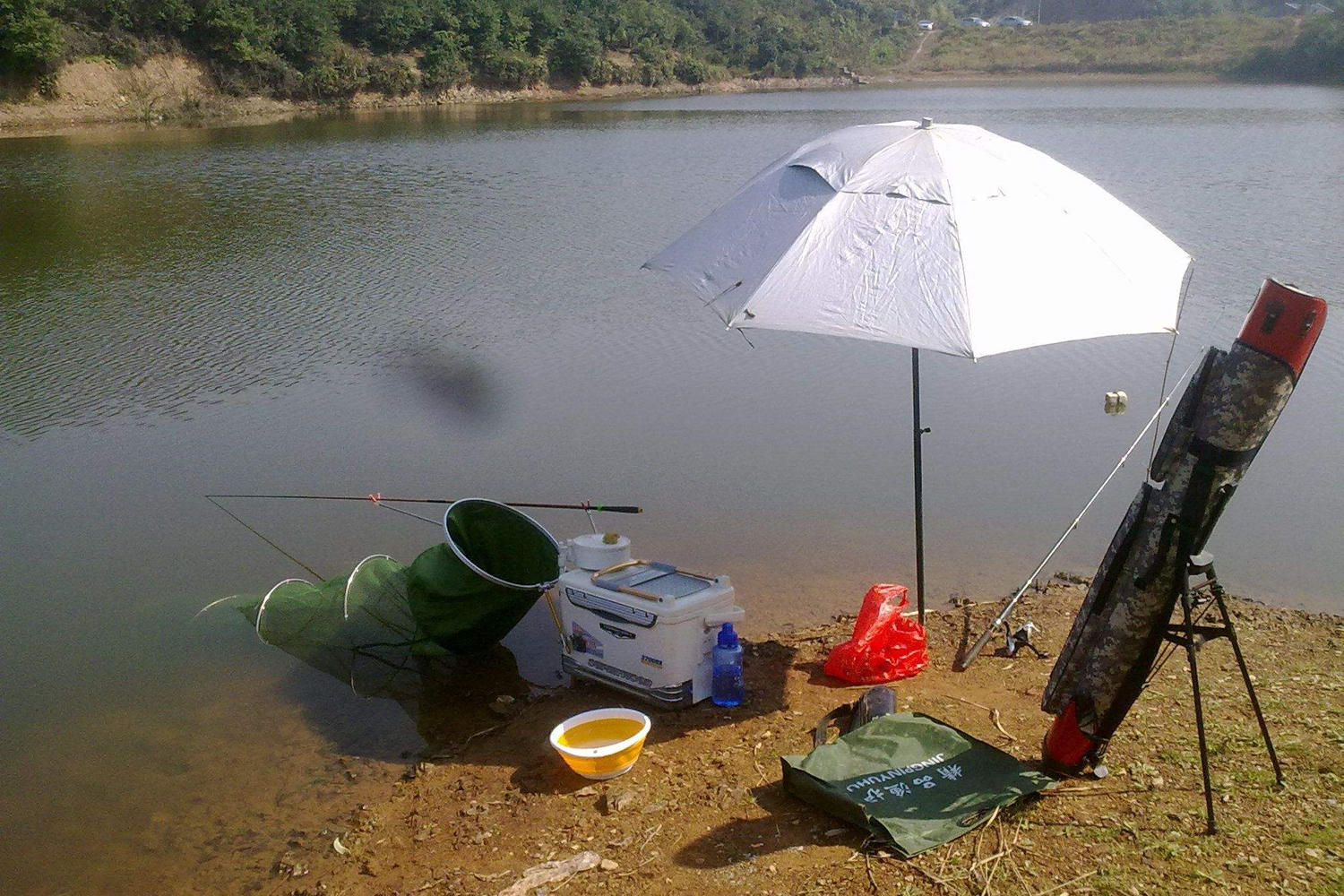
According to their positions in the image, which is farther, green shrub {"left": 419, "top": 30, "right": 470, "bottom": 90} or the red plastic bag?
green shrub {"left": 419, "top": 30, "right": 470, "bottom": 90}

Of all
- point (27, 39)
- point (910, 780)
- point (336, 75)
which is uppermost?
point (27, 39)

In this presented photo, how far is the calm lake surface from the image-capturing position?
5531 mm

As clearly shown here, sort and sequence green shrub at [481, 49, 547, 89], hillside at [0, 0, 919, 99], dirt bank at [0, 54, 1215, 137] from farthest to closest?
green shrub at [481, 49, 547, 89] → hillside at [0, 0, 919, 99] → dirt bank at [0, 54, 1215, 137]

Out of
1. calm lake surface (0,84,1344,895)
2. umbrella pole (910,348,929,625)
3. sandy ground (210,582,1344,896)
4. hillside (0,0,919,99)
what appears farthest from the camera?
hillside (0,0,919,99)

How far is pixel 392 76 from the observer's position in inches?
1845

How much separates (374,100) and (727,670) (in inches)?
1792

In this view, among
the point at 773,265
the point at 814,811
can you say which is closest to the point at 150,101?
the point at 773,265

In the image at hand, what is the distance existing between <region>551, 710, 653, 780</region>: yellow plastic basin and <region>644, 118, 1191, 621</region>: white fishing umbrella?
1707mm

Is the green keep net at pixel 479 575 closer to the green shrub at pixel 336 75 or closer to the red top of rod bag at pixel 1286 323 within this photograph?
the red top of rod bag at pixel 1286 323

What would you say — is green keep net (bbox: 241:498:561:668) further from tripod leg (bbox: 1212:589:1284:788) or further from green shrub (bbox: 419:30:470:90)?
green shrub (bbox: 419:30:470:90)

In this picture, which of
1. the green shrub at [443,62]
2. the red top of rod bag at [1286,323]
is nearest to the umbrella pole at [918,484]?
the red top of rod bag at [1286,323]

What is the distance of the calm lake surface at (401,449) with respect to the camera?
553 centimetres

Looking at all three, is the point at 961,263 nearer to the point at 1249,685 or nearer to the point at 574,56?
the point at 1249,685

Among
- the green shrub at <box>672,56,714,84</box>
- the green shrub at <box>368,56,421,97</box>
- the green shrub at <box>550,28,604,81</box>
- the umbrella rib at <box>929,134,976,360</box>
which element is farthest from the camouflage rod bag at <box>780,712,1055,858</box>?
the green shrub at <box>672,56,714,84</box>
